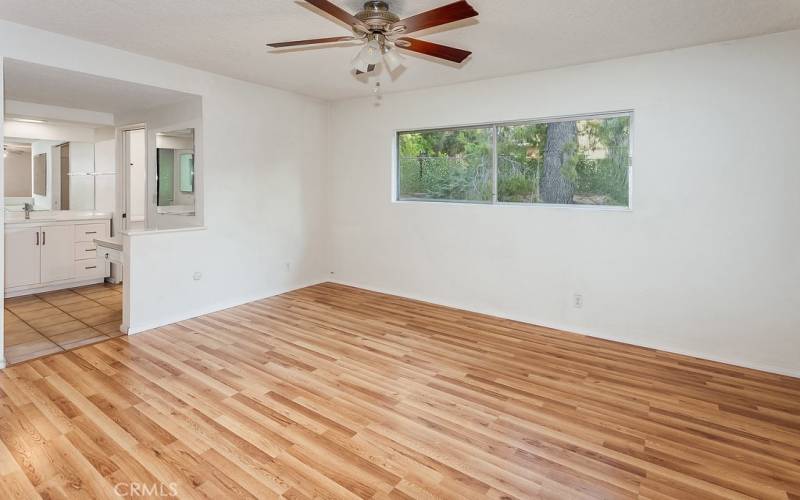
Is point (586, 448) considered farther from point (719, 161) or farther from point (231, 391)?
point (719, 161)

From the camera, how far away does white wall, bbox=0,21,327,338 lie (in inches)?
148

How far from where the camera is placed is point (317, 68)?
14.0 ft

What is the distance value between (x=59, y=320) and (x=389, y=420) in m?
3.73

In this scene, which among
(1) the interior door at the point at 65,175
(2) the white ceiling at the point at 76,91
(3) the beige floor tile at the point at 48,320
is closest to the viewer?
(2) the white ceiling at the point at 76,91

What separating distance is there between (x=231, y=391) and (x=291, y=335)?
1.12 meters

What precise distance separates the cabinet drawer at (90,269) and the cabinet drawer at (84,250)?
55mm

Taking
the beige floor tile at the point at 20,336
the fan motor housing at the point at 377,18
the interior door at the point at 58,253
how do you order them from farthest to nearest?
the interior door at the point at 58,253 → the beige floor tile at the point at 20,336 → the fan motor housing at the point at 377,18

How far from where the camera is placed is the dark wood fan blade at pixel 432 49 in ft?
8.91

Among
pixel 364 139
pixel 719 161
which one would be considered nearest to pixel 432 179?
pixel 364 139

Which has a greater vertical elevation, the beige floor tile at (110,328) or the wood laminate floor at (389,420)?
the beige floor tile at (110,328)

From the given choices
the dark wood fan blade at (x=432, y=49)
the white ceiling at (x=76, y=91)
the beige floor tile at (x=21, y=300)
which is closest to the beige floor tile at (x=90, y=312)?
the beige floor tile at (x=21, y=300)

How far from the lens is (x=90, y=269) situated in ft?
19.0

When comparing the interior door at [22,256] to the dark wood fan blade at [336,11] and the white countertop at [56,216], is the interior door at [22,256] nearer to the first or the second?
the white countertop at [56,216]

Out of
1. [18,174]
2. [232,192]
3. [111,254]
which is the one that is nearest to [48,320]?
[111,254]
